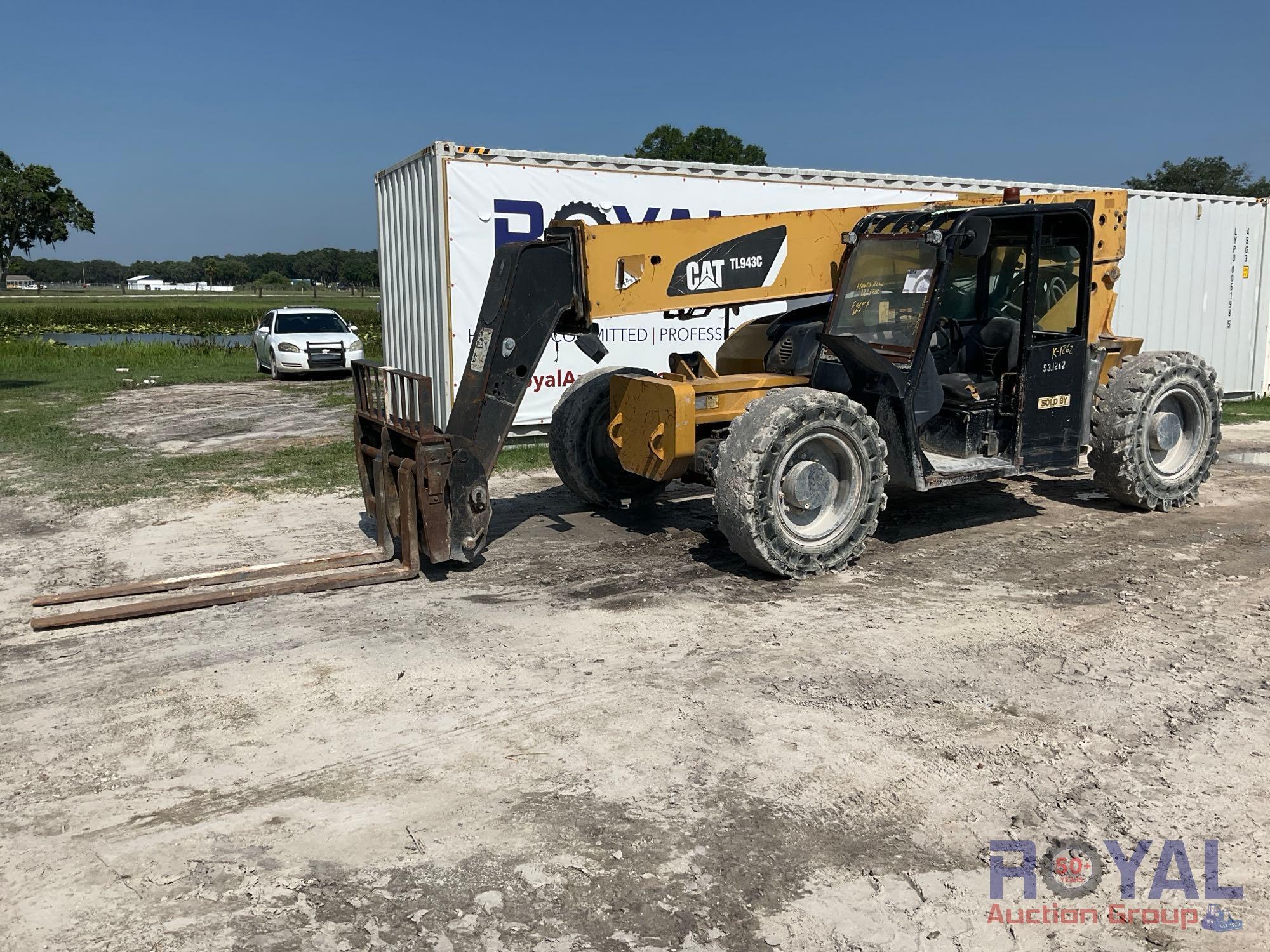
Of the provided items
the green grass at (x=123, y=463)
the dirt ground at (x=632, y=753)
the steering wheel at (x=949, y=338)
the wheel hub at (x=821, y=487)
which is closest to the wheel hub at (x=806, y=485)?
the wheel hub at (x=821, y=487)

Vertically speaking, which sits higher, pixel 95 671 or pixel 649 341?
pixel 649 341

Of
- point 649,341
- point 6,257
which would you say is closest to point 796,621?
point 649,341

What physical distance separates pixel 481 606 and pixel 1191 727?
12.6 feet

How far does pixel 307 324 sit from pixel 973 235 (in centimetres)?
1863

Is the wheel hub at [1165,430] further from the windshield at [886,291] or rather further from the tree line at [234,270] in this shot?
the tree line at [234,270]

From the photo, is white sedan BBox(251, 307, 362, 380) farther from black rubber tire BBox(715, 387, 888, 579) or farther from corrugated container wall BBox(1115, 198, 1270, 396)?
black rubber tire BBox(715, 387, 888, 579)

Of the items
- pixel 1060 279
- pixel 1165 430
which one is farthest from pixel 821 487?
pixel 1165 430

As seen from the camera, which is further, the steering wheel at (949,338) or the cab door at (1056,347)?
the steering wheel at (949,338)

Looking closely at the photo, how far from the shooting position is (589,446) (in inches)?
336

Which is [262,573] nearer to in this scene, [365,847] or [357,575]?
[357,575]

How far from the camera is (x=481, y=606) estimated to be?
248 inches

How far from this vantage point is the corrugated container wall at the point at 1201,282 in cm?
1598

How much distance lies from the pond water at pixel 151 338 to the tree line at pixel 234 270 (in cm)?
8334

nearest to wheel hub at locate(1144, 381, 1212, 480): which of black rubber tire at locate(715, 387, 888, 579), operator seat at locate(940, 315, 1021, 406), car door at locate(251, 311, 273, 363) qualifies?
operator seat at locate(940, 315, 1021, 406)
